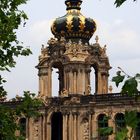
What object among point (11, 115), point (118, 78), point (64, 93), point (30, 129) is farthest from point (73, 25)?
point (118, 78)

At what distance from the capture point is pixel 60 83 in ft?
174

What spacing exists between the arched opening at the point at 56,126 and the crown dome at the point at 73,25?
762cm

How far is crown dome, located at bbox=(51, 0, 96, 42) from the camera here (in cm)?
5112

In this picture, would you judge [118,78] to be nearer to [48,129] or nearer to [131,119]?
[131,119]

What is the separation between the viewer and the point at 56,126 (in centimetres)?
5134

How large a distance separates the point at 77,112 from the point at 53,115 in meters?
3.09

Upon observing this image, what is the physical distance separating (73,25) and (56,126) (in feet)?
31.7

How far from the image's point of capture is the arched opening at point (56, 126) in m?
50.7

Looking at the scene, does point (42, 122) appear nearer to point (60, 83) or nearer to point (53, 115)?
point (53, 115)

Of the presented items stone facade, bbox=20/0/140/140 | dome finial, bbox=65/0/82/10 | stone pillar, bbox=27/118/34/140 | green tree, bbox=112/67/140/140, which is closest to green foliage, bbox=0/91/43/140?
green tree, bbox=112/67/140/140

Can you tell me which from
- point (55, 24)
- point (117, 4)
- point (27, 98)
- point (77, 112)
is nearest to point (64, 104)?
point (77, 112)

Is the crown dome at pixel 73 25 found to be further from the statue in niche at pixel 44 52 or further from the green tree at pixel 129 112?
the green tree at pixel 129 112

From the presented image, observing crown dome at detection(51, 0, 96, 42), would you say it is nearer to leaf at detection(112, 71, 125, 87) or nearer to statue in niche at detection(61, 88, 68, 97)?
statue in niche at detection(61, 88, 68, 97)

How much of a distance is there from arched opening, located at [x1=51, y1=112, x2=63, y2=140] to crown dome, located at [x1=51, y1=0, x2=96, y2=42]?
7.62 metres
